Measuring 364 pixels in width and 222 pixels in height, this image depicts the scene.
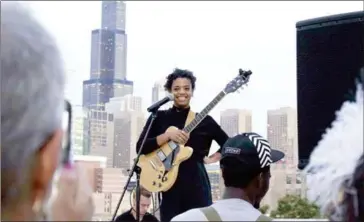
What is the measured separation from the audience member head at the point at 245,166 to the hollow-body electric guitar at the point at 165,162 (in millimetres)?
1810

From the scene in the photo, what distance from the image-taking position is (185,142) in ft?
12.0

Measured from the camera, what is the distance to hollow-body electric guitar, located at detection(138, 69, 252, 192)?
368 centimetres

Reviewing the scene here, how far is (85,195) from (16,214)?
0.08m

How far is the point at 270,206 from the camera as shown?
3152 millimetres

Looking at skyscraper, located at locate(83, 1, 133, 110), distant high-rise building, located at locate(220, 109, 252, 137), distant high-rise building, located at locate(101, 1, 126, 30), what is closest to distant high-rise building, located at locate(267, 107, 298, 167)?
distant high-rise building, located at locate(220, 109, 252, 137)

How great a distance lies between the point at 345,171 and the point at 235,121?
3426mm

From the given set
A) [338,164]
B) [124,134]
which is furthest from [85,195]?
[124,134]

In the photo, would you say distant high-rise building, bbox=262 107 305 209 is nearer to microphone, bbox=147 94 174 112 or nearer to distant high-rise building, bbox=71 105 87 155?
microphone, bbox=147 94 174 112

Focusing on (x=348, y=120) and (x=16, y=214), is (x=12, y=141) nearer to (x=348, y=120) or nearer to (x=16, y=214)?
(x=16, y=214)

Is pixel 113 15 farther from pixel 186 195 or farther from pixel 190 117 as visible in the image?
pixel 186 195

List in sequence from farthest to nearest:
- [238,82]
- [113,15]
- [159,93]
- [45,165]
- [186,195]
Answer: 1. [113,15]
2. [159,93]
3. [238,82]
4. [186,195]
5. [45,165]

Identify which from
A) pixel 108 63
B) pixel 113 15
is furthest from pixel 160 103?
pixel 113 15

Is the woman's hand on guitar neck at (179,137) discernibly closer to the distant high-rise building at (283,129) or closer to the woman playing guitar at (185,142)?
the woman playing guitar at (185,142)

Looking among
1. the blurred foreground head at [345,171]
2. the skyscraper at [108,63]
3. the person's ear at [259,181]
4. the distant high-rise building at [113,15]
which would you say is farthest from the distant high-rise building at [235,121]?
the blurred foreground head at [345,171]
